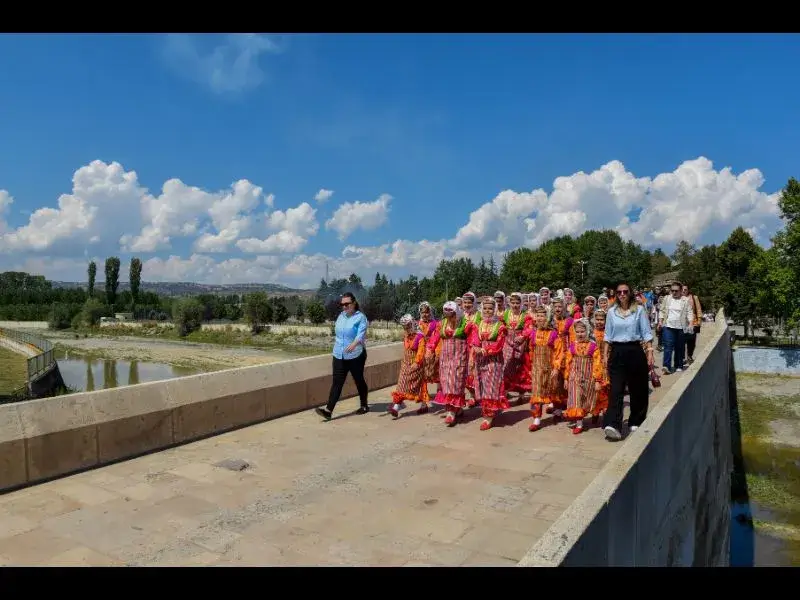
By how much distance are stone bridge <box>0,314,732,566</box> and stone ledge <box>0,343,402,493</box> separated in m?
0.02

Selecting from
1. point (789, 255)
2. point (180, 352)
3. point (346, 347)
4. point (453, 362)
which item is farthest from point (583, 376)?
point (180, 352)

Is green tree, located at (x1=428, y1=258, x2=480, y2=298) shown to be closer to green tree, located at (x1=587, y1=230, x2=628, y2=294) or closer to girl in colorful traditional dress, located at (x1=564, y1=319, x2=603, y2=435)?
green tree, located at (x1=587, y1=230, x2=628, y2=294)

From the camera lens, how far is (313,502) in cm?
520

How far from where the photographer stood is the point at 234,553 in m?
Result: 4.19

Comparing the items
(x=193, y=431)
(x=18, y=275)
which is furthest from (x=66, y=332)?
(x=193, y=431)

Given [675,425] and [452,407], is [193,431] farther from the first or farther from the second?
[675,425]

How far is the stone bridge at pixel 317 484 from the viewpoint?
4125mm

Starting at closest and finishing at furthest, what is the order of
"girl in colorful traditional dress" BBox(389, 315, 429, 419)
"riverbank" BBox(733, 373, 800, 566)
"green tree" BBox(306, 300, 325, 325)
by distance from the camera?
1. "girl in colorful traditional dress" BBox(389, 315, 429, 419)
2. "riverbank" BBox(733, 373, 800, 566)
3. "green tree" BBox(306, 300, 325, 325)

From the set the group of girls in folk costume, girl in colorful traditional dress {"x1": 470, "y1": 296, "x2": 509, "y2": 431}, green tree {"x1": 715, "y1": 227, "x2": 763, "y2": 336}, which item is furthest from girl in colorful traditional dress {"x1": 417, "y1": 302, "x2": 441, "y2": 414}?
green tree {"x1": 715, "y1": 227, "x2": 763, "y2": 336}

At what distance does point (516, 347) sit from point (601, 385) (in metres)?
1.85

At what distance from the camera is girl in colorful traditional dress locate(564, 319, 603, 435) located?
750 cm

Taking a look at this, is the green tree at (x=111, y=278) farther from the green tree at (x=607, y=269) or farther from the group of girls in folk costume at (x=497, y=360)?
the group of girls in folk costume at (x=497, y=360)

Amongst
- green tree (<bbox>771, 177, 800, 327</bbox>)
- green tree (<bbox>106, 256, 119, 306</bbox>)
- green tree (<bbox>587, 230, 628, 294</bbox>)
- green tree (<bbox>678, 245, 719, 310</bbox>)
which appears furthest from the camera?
green tree (<bbox>106, 256, 119, 306</bbox>)
